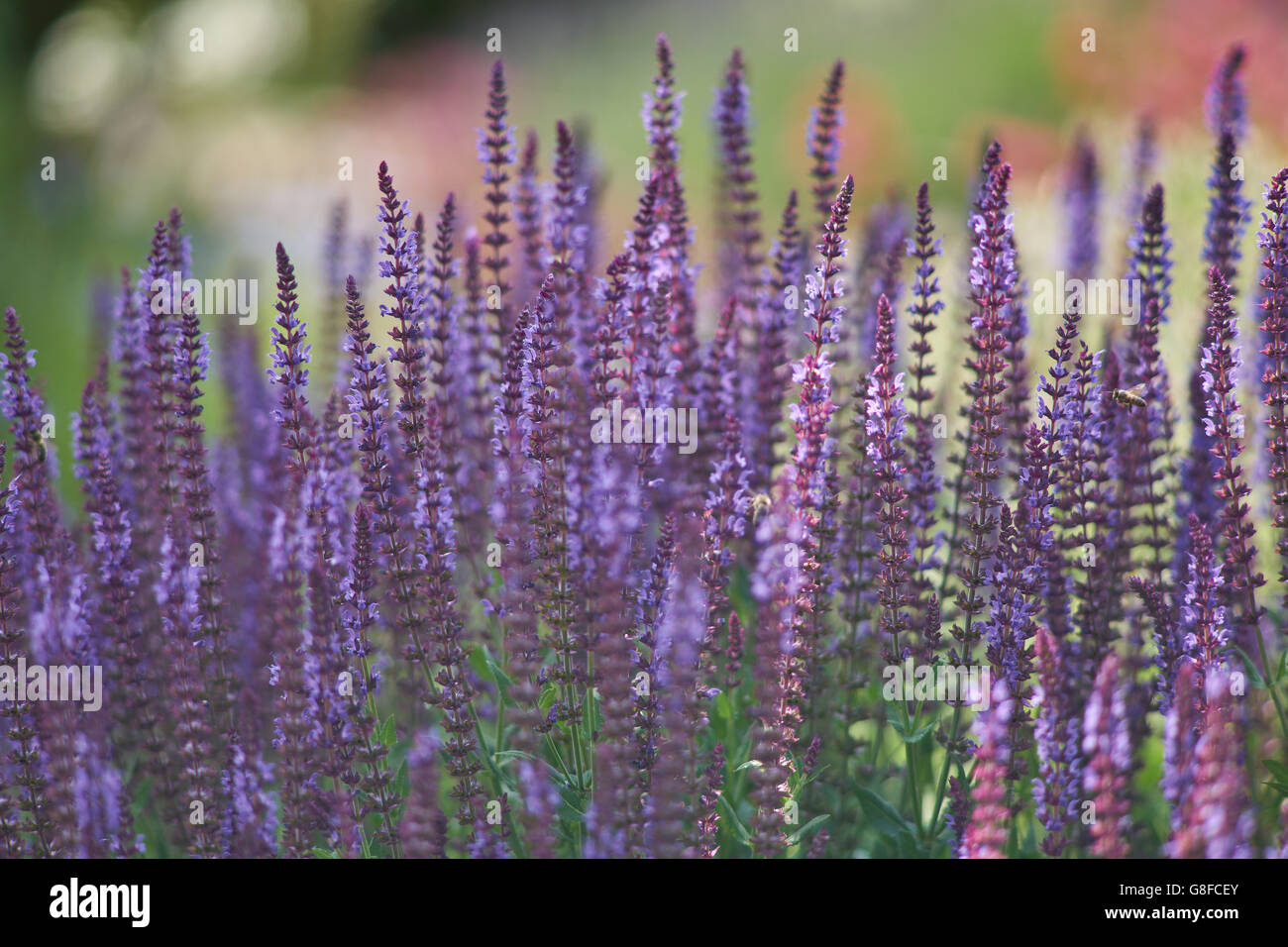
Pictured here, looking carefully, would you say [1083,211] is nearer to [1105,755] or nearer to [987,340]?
[987,340]

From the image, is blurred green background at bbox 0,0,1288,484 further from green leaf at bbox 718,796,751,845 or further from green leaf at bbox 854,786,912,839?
green leaf at bbox 718,796,751,845

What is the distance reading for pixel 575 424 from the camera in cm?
369

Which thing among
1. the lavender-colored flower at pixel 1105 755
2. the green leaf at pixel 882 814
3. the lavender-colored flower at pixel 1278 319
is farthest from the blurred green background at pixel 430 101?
the lavender-colored flower at pixel 1105 755

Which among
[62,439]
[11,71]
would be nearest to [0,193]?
[11,71]

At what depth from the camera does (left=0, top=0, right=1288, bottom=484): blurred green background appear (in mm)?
16125

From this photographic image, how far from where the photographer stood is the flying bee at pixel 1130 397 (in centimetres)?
399

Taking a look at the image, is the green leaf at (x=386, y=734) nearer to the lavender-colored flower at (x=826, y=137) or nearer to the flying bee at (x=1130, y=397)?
the lavender-colored flower at (x=826, y=137)

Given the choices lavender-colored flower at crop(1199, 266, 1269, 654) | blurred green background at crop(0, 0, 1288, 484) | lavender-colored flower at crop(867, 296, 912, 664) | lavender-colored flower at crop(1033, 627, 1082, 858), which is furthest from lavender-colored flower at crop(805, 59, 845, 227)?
blurred green background at crop(0, 0, 1288, 484)

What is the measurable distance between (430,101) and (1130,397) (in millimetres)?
21071

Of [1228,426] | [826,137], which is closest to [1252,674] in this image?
[1228,426]

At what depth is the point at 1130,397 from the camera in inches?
157

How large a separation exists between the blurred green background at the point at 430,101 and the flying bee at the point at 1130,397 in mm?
7862

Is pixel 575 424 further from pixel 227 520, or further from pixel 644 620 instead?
pixel 227 520
